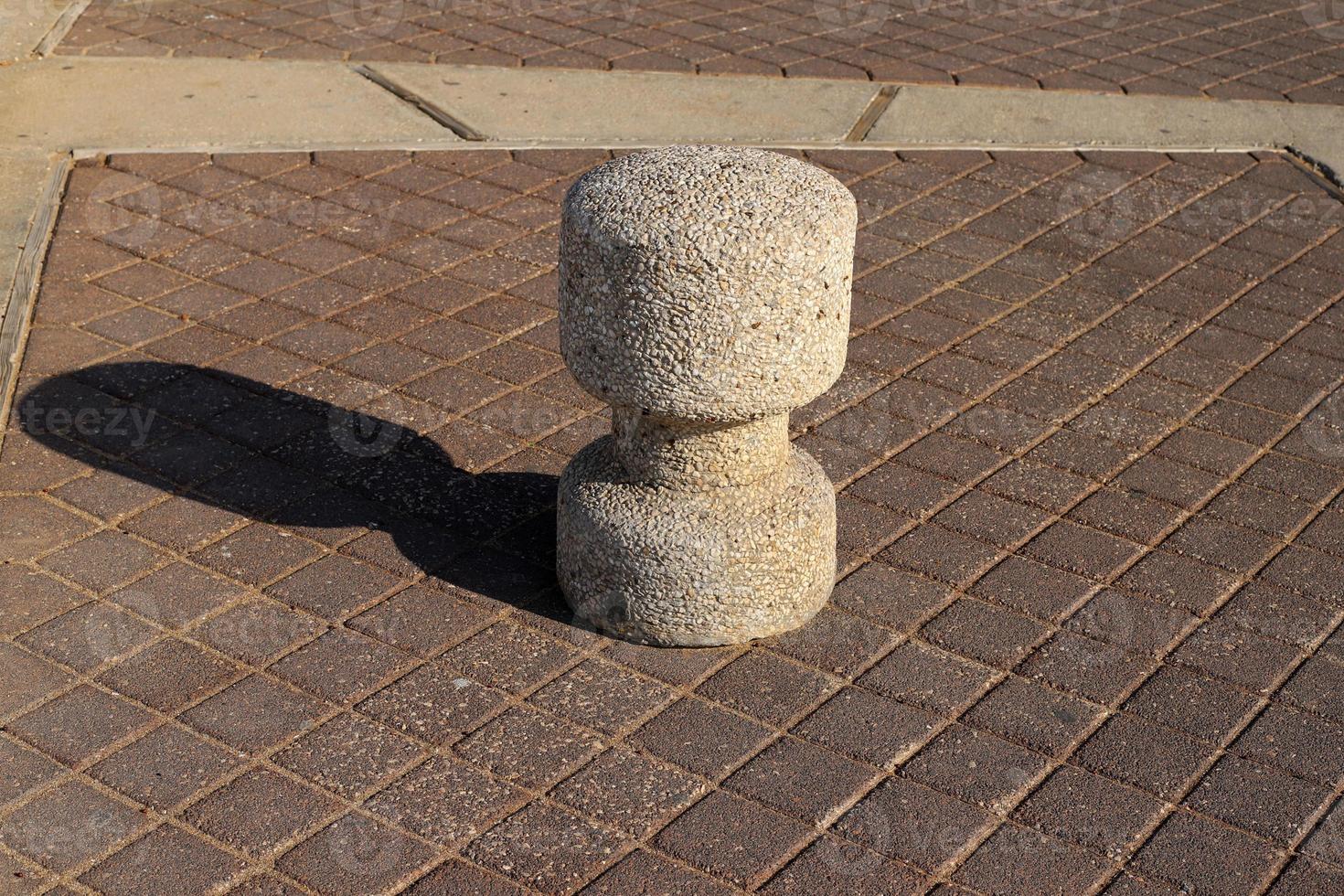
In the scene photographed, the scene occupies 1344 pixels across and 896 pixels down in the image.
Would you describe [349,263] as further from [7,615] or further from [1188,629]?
[1188,629]

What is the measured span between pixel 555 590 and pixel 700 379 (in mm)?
904

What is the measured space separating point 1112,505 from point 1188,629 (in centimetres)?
62

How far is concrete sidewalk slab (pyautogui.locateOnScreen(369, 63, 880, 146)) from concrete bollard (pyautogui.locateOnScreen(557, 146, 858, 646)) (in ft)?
10.4

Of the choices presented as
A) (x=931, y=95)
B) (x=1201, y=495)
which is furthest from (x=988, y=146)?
(x=1201, y=495)

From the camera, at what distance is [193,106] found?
7.11m

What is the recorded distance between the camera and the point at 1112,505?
4648 millimetres
